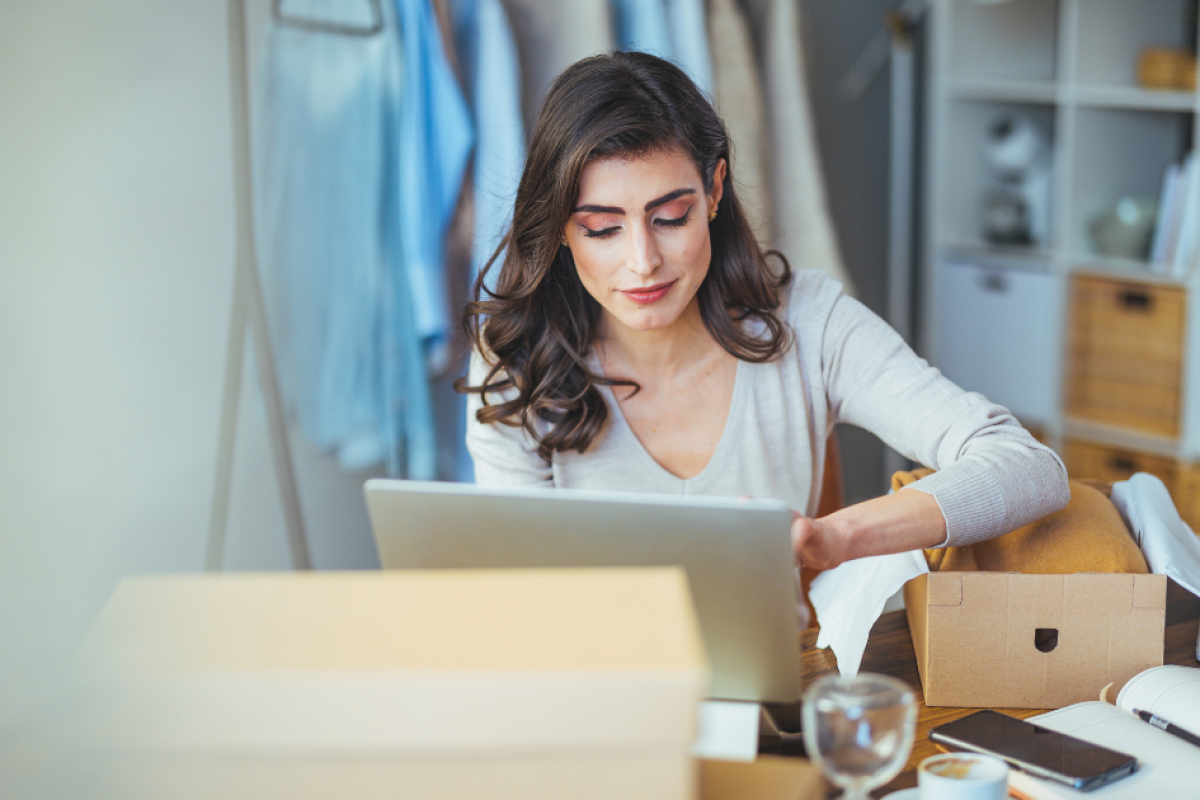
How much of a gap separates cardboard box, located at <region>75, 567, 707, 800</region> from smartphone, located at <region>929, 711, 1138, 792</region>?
1.23 ft

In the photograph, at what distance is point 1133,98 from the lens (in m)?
2.56

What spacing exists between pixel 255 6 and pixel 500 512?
168 centimetres

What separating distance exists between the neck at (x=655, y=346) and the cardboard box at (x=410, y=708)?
912 millimetres

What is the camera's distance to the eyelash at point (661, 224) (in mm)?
1265

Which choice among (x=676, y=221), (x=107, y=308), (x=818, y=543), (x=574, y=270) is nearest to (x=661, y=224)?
(x=676, y=221)

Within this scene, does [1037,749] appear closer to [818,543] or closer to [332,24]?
[818,543]

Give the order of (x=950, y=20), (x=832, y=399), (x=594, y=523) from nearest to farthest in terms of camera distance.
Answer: (x=594, y=523)
(x=832, y=399)
(x=950, y=20)

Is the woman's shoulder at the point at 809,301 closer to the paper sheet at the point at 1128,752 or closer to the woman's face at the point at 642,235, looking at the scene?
the woman's face at the point at 642,235

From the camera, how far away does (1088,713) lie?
0.88 m

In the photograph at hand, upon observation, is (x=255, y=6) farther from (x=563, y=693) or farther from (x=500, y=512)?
(x=563, y=693)

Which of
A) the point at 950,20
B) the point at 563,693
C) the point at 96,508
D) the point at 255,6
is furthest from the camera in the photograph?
the point at 950,20

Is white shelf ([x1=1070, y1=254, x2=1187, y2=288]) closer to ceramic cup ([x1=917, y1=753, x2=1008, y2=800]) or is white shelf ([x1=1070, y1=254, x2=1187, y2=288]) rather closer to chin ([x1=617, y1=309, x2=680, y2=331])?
chin ([x1=617, y1=309, x2=680, y2=331])

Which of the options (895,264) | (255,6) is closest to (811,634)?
(255,6)

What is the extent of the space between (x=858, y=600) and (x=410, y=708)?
598 mm
